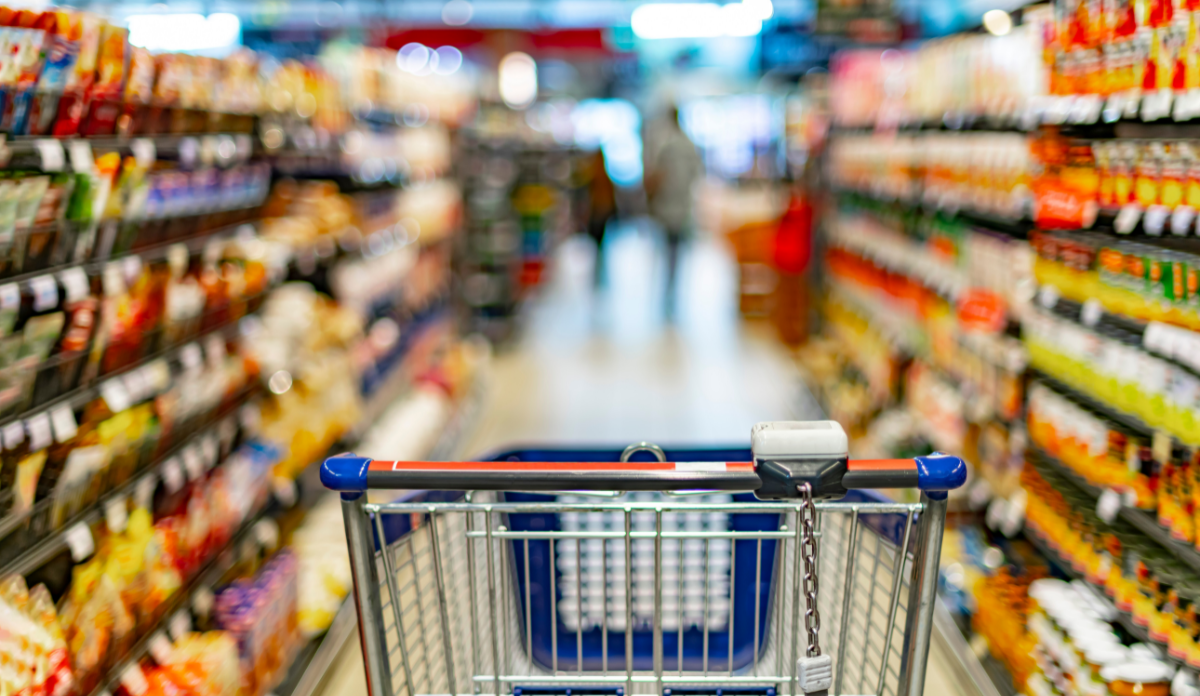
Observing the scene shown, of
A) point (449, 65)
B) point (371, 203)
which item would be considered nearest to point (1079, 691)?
point (371, 203)

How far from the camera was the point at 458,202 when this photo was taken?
7191 mm

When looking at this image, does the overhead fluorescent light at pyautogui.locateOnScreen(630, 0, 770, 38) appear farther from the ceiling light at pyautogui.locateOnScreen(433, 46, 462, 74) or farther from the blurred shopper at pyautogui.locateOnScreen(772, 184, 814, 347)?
the blurred shopper at pyautogui.locateOnScreen(772, 184, 814, 347)

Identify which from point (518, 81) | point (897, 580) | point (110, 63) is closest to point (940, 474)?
point (897, 580)

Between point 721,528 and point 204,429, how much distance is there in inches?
66.8

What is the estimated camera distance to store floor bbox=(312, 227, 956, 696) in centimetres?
557

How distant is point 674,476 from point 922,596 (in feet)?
1.53

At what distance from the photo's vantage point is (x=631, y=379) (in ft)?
22.8

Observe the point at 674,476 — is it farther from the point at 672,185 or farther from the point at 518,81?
the point at 518,81

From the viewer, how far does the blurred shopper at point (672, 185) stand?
924 cm

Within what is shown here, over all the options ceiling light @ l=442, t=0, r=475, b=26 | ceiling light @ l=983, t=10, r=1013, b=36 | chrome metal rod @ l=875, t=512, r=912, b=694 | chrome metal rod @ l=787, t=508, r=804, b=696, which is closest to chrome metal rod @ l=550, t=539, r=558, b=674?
chrome metal rod @ l=787, t=508, r=804, b=696

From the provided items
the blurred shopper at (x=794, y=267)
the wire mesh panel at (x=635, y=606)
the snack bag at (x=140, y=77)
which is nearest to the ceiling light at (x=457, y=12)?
the blurred shopper at (x=794, y=267)

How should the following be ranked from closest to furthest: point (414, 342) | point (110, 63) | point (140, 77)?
point (110, 63), point (140, 77), point (414, 342)

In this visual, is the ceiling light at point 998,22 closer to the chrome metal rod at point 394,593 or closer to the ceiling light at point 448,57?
the chrome metal rod at point 394,593

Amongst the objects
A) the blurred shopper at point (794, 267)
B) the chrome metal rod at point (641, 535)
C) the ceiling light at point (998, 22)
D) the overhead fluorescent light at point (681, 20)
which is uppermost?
the overhead fluorescent light at point (681, 20)
